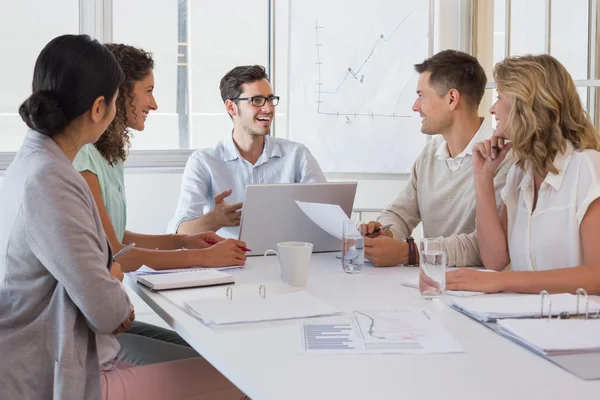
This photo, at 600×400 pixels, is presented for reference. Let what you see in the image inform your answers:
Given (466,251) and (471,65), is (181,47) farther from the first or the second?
(466,251)

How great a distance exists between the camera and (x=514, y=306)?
148cm

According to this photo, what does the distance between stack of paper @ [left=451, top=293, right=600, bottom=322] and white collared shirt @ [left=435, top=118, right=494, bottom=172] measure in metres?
0.92

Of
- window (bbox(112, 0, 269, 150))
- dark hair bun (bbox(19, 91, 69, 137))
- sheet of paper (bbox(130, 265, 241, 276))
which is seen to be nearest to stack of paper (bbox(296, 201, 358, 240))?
sheet of paper (bbox(130, 265, 241, 276))

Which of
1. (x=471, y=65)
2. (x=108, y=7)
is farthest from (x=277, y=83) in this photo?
(x=471, y=65)

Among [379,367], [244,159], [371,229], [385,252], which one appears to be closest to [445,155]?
[371,229]

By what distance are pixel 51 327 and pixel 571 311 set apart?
1028 millimetres

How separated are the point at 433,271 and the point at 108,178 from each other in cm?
105

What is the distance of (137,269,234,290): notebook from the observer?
1766 mm

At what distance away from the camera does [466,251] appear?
210 cm

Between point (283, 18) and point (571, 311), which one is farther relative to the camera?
point (283, 18)

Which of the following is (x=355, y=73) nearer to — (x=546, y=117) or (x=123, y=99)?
(x=123, y=99)

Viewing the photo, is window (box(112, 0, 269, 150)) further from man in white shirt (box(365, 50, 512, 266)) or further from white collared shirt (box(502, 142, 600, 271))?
white collared shirt (box(502, 142, 600, 271))

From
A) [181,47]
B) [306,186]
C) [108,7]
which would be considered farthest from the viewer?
[181,47]

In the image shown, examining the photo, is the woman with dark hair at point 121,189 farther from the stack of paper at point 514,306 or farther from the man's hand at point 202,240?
the stack of paper at point 514,306
